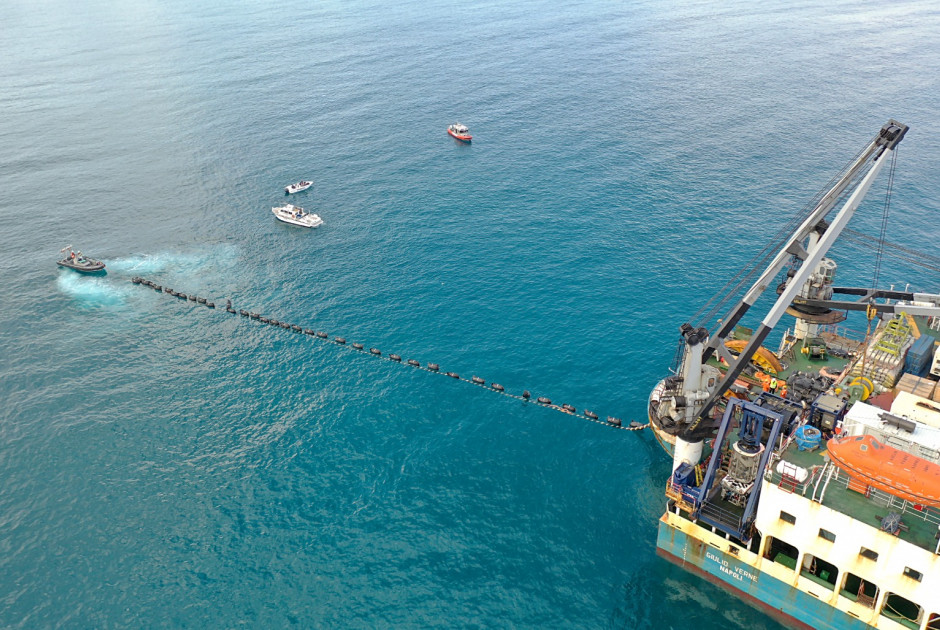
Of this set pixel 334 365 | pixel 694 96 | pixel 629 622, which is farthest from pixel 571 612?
pixel 694 96

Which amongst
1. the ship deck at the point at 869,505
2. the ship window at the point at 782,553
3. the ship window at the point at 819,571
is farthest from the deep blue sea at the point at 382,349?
the ship deck at the point at 869,505

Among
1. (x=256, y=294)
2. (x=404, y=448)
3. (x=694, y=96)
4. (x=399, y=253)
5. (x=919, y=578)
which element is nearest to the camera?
(x=919, y=578)

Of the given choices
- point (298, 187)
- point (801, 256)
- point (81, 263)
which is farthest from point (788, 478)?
point (81, 263)

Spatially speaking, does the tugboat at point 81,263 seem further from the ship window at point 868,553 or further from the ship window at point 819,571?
the ship window at point 868,553

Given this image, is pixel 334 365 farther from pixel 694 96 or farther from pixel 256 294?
pixel 694 96

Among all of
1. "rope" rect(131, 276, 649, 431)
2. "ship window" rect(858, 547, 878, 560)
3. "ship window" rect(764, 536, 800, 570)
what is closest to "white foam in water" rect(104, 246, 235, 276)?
"rope" rect(131, 276, 649, 431)

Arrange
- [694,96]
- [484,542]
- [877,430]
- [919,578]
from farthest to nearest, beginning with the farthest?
[694,96], [484,542], [877,430], [919,578]

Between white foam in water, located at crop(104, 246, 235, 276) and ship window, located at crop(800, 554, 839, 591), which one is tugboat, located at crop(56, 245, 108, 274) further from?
ship window, located at crop(800, 554, 839, 591)
